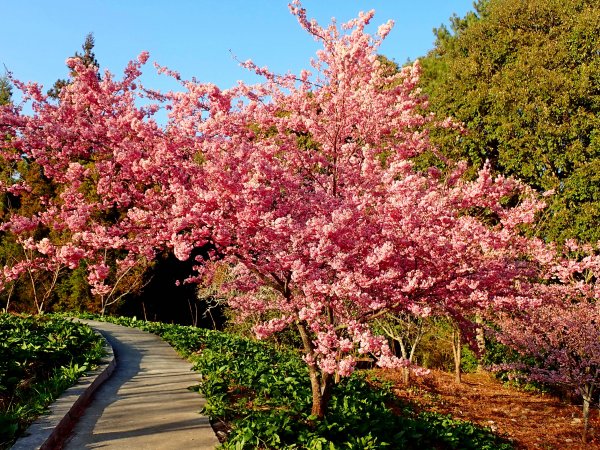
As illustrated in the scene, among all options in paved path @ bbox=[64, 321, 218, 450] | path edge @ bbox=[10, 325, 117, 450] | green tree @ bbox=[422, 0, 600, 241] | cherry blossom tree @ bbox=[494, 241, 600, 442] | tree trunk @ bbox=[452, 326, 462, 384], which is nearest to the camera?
path edge @ bbox=[10, 325, 117, 450]

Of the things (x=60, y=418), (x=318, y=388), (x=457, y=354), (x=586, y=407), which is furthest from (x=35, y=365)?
(x=457, y=354)

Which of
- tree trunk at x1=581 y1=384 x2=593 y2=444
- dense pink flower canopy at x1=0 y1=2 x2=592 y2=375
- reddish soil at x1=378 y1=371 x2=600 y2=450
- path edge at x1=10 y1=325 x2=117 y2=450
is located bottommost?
reddish soil at x1=378 y1=371 x2=600 y2=450

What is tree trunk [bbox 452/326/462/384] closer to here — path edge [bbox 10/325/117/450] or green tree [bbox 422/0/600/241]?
green tree [bbox 422/0/600/241]

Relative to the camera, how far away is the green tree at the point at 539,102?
13984 millimetres

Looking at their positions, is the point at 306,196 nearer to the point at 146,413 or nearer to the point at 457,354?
the point at 146,413

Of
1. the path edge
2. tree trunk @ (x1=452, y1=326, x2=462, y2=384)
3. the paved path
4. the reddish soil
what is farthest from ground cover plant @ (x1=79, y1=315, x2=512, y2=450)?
tree trunk @ (x1=452, y1=326, x2=462, y2=384)

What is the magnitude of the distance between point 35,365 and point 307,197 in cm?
566

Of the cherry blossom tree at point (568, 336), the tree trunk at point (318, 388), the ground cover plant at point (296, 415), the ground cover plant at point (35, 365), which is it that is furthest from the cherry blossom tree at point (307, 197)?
the cherry blossom tree at point (568, 336)

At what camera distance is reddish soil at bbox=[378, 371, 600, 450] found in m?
9.73

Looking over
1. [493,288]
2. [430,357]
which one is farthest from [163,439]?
[430,357]

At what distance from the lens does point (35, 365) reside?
25.9ft

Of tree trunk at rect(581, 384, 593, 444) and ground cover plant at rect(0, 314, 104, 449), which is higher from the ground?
ground cover plant at rect(0, 314, 104, 449)

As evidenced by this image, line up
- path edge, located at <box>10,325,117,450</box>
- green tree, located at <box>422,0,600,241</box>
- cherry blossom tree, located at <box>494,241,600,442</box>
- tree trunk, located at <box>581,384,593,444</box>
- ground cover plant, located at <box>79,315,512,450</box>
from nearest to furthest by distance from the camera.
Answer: path edge, located at <box>10,325,117,450</box> < ground cover plant, located at <box>79,315,512,450</box> < tree trunk, located at <box>581,384,593,444</box> < cherry blossom tree, located at <box>494,241,600,442</box> < green tree, located at <box>422,0,600,241</box>

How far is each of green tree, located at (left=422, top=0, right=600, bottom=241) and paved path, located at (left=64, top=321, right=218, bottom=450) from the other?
1163 cm
